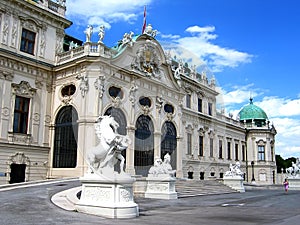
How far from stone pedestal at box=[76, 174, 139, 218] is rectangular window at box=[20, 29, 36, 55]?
64.4 feet

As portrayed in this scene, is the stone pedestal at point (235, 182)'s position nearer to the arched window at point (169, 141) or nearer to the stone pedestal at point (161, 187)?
the arched window at point (169, 141)

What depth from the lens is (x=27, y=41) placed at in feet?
96.1

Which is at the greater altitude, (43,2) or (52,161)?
(43,2)

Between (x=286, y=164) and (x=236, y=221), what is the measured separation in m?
92.3

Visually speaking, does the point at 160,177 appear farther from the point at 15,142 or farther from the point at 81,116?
the point at 15,142

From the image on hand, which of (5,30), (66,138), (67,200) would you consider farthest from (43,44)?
(67,200)

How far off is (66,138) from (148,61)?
10.5 metres

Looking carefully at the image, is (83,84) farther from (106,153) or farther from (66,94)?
(106,153)

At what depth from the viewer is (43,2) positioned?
30.6 meters

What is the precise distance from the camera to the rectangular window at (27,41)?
28936 mm

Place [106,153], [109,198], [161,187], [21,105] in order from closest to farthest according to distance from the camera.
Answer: [109,198]
[106,153]
[161,187]
[21,105]

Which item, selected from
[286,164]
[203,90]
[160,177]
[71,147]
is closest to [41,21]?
[71,147]

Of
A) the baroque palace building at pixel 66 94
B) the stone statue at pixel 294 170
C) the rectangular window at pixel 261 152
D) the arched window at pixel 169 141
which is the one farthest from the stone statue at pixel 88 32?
the rectangular window at pixel 261 152

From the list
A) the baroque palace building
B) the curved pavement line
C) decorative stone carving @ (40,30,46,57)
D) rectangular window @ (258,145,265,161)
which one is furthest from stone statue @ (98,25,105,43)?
rectangular window @ (258,145,265,161)
